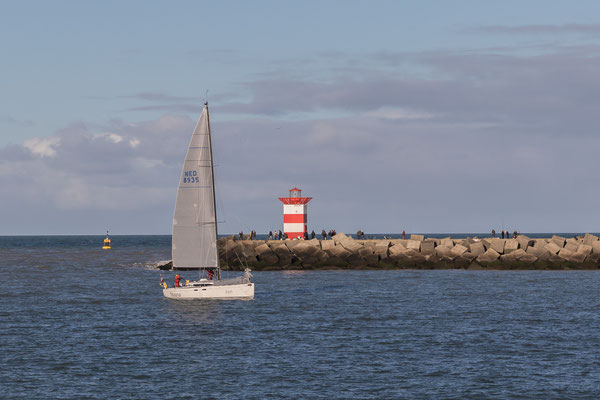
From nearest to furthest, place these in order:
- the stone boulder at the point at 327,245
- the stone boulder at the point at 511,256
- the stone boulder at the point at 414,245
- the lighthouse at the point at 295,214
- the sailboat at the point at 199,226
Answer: the sailboat at the point at 199,226 → the stone boulder at the point at 511,256 → the stone boulder at the point at 414,245 → the stone boulder at the point at 327,245 → the lighthouse at the point at 295,214

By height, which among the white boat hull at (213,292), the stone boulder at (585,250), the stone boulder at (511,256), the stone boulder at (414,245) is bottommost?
the white boat hull at (213,292)

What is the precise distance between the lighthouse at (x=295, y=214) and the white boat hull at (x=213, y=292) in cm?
3017

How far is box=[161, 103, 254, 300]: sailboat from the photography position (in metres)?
42.8

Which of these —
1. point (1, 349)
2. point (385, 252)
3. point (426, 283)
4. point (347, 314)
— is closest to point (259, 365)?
point (1, 349)

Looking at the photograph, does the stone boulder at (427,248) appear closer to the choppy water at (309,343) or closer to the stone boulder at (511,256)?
the stone boulder at (511,256)

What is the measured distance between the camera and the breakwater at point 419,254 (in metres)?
67.8

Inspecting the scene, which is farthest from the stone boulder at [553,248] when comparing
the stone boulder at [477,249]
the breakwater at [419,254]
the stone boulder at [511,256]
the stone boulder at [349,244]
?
the stone boulder at [349,244]

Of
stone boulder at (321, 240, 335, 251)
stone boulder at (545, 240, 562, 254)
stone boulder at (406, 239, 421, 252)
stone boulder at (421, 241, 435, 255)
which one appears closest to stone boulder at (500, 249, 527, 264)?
stone boulder at (545, 240, 562, 254)

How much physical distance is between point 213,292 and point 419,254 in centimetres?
3054

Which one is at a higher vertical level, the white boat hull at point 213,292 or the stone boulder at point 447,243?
the stone boulder at point 447,243

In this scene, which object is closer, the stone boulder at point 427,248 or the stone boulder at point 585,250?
the stone boulder at point 585,250

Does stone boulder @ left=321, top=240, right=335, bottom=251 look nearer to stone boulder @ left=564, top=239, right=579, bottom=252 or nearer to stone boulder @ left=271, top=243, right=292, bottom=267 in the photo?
stone boulder @ left=271, top=243, right=292, bottom=267

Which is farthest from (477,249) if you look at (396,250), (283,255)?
(283,255)

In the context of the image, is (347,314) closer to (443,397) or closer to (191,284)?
(191,284)
